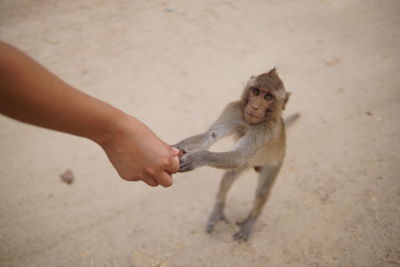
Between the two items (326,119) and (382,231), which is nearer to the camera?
(382,231)

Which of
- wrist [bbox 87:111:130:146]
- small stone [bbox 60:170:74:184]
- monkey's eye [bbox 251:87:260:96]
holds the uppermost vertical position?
wrist [bbox 87:111:130:146]

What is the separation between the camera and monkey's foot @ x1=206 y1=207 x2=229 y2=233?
4148 millimetres

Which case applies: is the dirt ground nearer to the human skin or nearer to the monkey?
the monkey

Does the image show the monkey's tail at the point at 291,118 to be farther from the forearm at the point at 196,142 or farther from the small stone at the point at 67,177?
the small stone at the point at 67,177

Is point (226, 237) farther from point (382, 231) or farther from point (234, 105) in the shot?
point (382, 231)

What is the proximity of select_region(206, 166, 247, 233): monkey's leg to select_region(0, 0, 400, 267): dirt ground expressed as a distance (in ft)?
0.44

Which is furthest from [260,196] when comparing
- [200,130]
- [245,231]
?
[200,130]

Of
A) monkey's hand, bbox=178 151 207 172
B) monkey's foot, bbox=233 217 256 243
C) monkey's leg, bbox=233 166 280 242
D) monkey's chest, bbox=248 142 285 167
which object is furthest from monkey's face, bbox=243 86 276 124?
monkey's foot, bbox=233 217 256 243

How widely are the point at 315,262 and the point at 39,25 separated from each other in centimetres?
725

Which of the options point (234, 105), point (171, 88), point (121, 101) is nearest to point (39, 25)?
point (121, 101)

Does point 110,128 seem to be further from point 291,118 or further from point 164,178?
point 291,118

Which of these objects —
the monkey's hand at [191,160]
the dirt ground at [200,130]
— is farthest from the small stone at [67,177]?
the monkey's hand at [191,160]

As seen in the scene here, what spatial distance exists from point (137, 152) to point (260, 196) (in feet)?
7.78

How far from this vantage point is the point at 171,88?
604 cm
